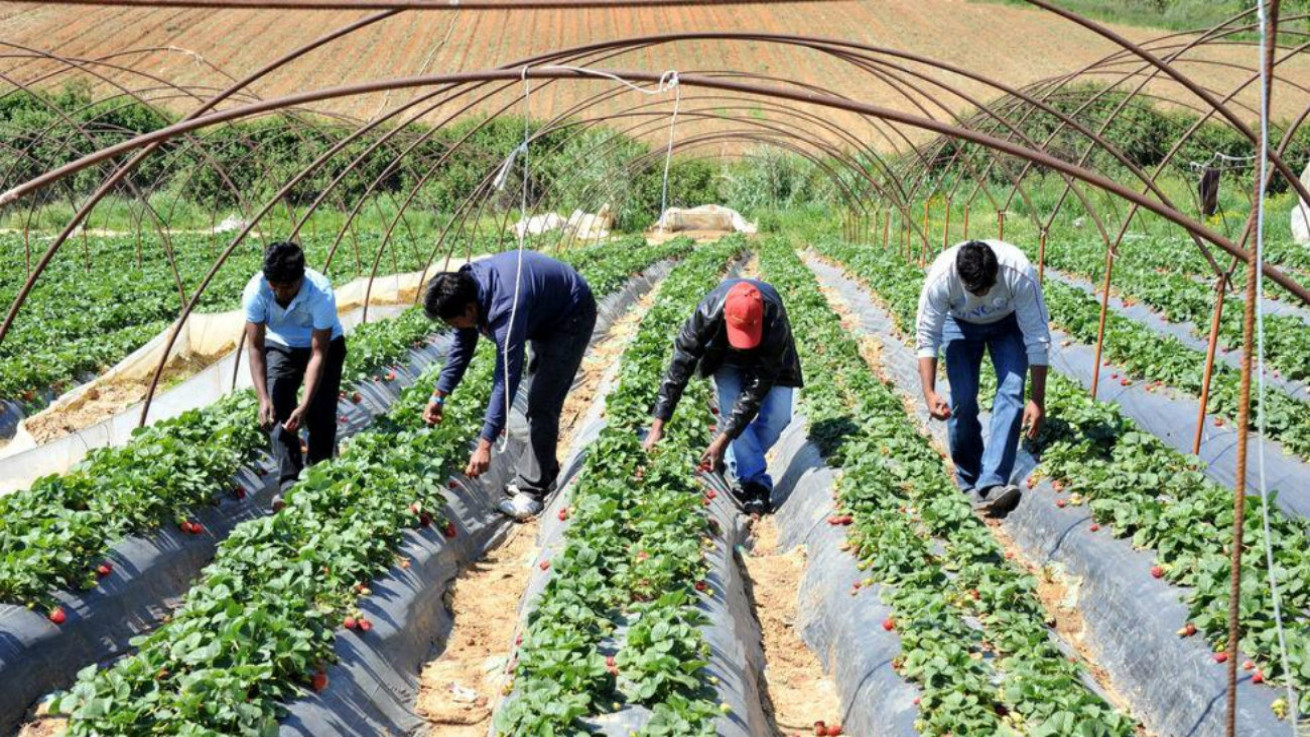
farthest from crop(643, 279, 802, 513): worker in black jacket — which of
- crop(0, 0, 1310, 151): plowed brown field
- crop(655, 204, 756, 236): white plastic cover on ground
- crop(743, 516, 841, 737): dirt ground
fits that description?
crop(0, 0, 1310, 151): plowed brown field

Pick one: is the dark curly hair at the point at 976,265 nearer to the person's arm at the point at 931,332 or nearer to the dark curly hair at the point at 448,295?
the person's arm at the point at 931,332

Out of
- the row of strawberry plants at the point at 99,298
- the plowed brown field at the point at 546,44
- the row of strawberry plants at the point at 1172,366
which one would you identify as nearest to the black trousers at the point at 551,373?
the row of strawberry plants at the point at 1172,366

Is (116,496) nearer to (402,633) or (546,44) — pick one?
(402,633)

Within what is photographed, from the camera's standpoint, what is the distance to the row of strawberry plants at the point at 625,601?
415cm

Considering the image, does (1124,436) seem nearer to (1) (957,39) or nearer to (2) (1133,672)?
(2) (1133,672)

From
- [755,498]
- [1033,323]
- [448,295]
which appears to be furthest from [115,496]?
[1033,323]

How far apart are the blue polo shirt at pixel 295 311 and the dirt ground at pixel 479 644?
178 centimetres

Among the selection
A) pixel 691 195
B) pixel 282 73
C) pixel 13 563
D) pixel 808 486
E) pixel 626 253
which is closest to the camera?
pixel 13 563

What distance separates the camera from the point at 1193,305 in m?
12.8

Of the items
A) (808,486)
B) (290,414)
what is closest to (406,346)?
(290,414)

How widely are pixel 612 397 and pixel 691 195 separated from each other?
35484mm

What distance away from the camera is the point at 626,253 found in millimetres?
23469

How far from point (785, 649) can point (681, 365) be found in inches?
73.8

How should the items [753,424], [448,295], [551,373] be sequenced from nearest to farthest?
[448,295]
[551,373]
[753,424]
